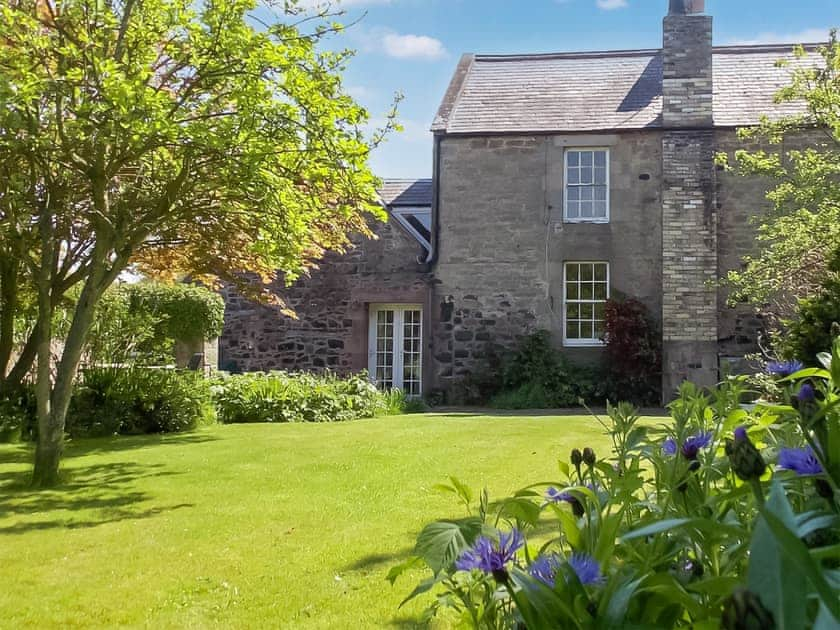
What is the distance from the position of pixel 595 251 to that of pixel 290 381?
279 inches

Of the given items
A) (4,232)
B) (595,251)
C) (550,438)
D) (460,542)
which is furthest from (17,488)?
(595,251)

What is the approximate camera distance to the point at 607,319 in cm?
1560

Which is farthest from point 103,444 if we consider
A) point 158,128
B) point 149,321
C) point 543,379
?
point 543,379

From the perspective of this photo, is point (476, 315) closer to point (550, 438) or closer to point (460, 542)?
point (550, 438)

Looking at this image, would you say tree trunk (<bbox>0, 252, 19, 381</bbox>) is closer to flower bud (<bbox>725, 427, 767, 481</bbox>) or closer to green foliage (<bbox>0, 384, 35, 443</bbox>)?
green foliage (<bbox>0, 384, 35, 443</bbox>)

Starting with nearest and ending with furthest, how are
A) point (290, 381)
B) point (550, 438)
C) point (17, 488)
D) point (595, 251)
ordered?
point (17, 488) → point (550, 438) → point (290, 381) → point (595, 251)

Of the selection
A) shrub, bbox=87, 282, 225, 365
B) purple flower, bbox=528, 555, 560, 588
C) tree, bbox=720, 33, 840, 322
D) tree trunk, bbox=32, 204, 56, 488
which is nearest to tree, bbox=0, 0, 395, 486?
tree trunk, bbox=32, 204, 56, 488

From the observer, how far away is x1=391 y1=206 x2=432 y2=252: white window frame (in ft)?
55.5

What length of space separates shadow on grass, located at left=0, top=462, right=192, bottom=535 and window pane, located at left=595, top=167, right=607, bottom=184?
11.7m

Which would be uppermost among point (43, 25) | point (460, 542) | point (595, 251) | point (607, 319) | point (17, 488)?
point (43, 25)

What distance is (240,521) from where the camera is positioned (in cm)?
556

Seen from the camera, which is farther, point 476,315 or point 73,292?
point 476,315

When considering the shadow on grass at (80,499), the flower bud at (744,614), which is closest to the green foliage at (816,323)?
the shadow on grass at (80,499)

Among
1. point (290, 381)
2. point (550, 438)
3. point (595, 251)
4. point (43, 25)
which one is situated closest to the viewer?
point (43, 25)
